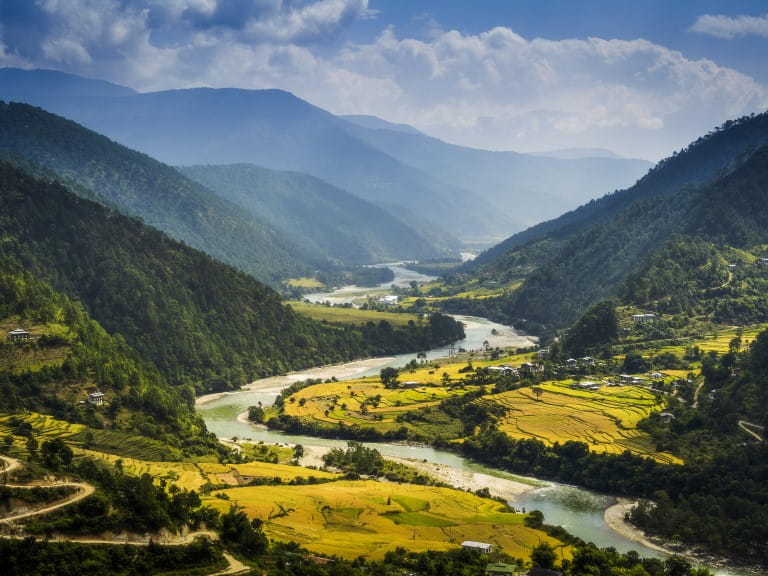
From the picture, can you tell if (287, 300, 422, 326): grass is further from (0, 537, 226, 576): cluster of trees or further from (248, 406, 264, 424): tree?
(0, 537, 226, 576): cluster of trees

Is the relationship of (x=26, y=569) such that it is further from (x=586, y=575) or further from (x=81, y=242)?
(x=81, y=242)

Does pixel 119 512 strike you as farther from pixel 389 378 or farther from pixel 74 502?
pixel 389 378

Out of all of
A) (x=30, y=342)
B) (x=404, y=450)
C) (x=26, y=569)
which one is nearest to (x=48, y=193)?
(x=30, y=342)

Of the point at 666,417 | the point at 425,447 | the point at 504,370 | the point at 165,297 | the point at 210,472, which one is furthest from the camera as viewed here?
the point at 165,297

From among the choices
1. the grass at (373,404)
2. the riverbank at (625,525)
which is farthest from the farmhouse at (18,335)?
the riverbank at (625,525)

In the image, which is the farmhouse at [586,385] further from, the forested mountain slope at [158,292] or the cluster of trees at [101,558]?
the cluster of trees at [101,558]

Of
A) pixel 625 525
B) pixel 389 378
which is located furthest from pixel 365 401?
pixel 625 525
